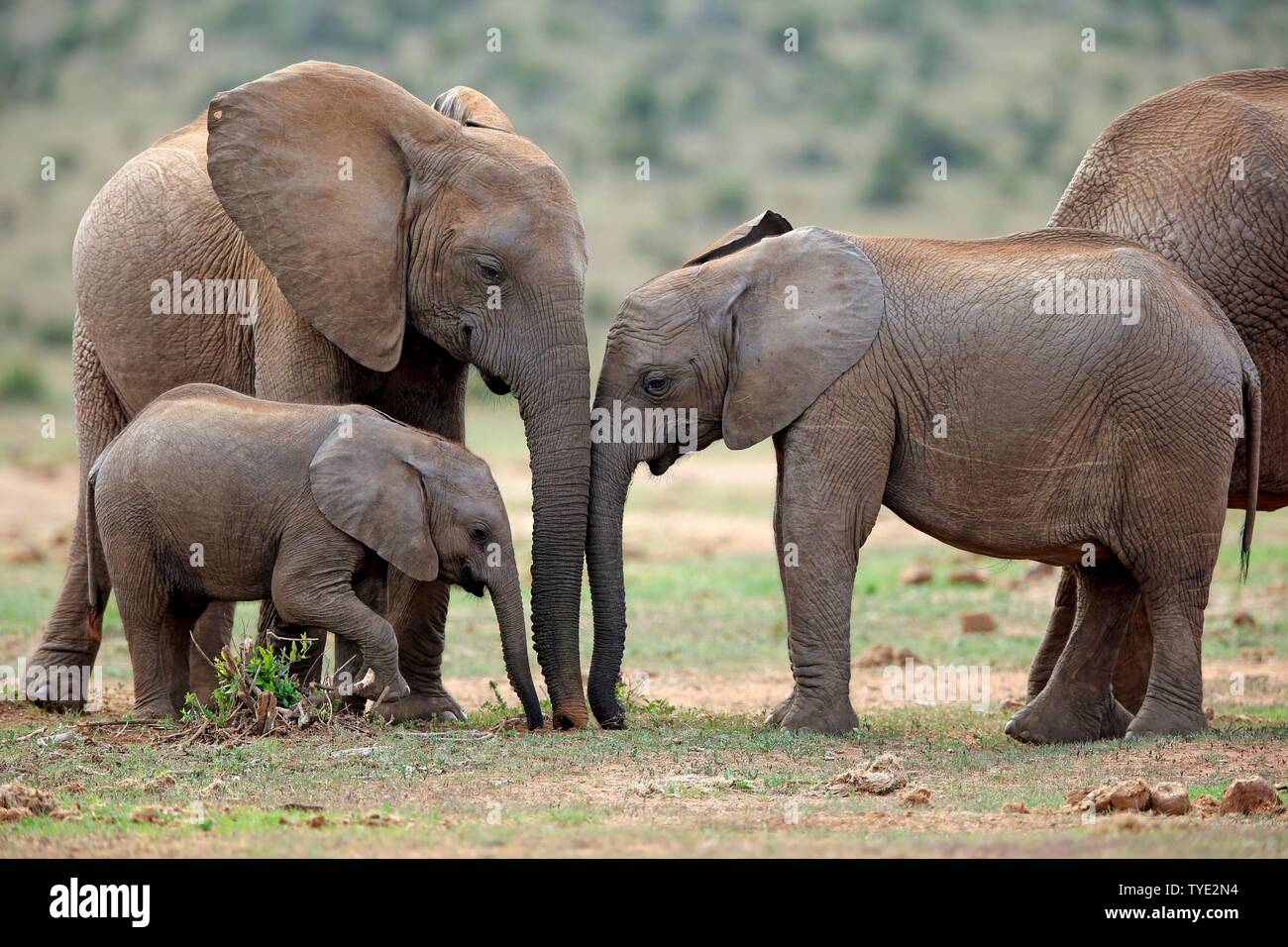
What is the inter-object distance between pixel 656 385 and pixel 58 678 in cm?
346

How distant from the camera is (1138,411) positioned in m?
8.06

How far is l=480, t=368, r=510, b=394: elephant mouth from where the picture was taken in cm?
809

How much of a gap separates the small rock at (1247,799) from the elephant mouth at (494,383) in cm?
341

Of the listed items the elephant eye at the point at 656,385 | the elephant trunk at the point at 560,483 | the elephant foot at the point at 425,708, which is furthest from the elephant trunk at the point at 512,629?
the elephant eye at the point at 656,385

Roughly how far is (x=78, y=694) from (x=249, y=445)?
7.62ft

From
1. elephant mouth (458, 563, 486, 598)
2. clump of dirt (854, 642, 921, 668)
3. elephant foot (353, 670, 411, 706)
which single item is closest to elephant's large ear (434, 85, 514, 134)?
elephant mouth (458, 563, 486, 598)

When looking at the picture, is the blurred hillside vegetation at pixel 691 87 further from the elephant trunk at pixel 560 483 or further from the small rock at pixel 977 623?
the elephant trunk at pixel 560 483

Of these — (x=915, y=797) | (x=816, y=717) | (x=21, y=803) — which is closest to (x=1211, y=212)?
(x=816, y=717)

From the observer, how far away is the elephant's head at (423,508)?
7660 mm

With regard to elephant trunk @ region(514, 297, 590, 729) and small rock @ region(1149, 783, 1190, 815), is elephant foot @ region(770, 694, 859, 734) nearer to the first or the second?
elephant trunk @ region(514, 297, 590, 729)

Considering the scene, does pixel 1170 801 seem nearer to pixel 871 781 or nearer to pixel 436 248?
pixel 871 781

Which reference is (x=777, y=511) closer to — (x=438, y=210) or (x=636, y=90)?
(x=438, y=210)

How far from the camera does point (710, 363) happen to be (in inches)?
329

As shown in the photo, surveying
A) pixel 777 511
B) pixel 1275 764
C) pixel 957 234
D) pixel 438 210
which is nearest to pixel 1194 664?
pixel 1275 764
